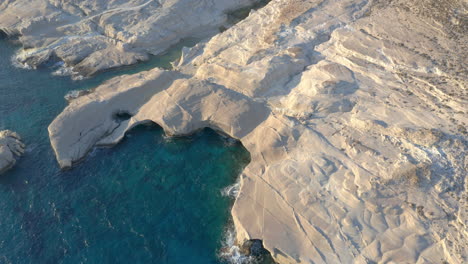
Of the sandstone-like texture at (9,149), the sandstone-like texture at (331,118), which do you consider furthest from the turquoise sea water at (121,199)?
the sandstone-like texture at (331,118)

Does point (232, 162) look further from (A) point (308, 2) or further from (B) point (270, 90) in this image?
(A) point (308, 2)

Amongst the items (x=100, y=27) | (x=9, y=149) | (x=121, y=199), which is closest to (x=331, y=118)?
(x=121, y=199)

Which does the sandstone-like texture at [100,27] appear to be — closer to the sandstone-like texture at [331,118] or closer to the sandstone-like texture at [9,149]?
the sandstone-like texture at [331,118]

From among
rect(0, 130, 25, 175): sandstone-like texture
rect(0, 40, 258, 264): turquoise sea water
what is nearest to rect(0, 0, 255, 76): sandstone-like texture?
rect(0, 40, 258, 264): turquoise sea water

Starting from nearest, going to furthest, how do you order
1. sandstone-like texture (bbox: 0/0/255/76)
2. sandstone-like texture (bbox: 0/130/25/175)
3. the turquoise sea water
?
the turquoise sea water, sandstone-like texture (bbox: 0/130/25/175), sandstone-like texture (bbox: 0/0/255/76)

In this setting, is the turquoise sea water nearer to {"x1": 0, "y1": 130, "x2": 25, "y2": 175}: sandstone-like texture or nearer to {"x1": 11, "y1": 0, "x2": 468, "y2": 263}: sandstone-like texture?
{"x1": 0, "y1": 130, "x2": 25, "y2": 175}: sandstone-like texture

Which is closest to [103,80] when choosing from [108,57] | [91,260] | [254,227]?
[108,57]
